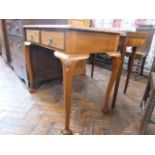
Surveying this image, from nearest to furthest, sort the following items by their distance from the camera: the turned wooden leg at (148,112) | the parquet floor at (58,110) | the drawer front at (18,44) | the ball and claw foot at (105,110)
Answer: the turned wooden leg at (148,112)
the parquet floor at (58,110)
the ball and claw foot at (105,110)
the drawer front at (18,44)

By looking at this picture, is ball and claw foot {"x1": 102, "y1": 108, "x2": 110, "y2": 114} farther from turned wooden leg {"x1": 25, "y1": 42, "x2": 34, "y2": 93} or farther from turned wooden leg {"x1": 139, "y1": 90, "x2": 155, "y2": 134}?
turned wooden leg {"x1": 25, "y1": 42, "x2": 34, "y2": 93}

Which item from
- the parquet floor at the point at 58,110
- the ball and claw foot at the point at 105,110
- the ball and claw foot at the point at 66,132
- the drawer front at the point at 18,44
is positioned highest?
the drawer front at the point at 18,44

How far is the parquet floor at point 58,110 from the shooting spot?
3.79 feet

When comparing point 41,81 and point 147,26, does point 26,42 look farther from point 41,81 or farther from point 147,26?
point 147,26

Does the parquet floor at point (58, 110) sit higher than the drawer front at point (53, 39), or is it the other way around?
the drawer front at point (53, 39)

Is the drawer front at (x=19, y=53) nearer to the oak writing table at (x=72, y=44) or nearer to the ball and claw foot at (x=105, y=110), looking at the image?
the oak writing table at (x=72, y=44)

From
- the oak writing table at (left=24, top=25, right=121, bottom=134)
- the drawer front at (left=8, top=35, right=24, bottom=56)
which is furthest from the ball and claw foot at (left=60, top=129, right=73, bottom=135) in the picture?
the drawer front at (left=8, top=35, right=24, bottom=56)

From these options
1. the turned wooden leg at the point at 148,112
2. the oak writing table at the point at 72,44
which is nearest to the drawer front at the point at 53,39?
the oak writing table at the point at 72,44

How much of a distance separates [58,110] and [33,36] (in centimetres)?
74

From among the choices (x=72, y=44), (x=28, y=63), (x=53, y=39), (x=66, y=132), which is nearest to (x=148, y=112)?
(x=66, y=132)

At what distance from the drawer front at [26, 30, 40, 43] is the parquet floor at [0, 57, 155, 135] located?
2.09 ft

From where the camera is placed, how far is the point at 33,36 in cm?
131

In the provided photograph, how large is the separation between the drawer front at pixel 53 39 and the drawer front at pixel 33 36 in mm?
105
